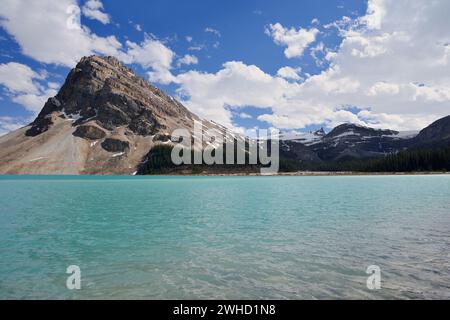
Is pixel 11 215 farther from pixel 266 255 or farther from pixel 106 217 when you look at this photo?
A: pixel 266 255

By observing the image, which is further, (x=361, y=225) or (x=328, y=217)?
(x=328, y=217)

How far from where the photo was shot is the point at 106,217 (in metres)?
40.8

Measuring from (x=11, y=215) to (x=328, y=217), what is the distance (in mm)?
39485

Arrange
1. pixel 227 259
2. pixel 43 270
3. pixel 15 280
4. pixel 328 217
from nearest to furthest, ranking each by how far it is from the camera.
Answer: pixel 15 280 < pixel 43 270 < pixel 227 259 < pixel 328 217

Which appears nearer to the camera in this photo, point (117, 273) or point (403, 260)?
point (117, 273)

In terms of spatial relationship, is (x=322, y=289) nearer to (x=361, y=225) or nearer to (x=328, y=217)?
(x=361, y=225)
